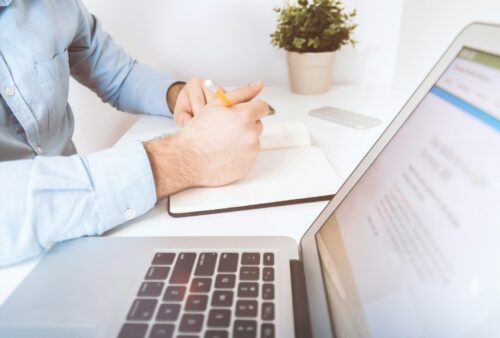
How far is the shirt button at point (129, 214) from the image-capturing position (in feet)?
1.41

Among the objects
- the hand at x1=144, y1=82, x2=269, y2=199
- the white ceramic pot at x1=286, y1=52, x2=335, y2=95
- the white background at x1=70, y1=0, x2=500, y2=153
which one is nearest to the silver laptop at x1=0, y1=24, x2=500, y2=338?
the hand at x1=144, y1=82, x2=269, y2=199

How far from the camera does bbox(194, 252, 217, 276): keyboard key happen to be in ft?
1.08

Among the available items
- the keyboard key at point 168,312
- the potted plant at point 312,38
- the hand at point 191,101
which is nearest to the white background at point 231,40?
the potted plant at point 312,38

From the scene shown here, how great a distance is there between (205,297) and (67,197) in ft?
0.70

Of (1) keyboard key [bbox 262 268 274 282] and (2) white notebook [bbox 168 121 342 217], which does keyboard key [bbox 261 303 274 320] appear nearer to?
(1) keyboard key [bbox 262 268 274 282]

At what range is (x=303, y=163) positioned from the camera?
21.0 inches

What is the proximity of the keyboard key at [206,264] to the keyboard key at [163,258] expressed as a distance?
28mm

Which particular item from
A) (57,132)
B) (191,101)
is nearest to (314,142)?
(191,101)

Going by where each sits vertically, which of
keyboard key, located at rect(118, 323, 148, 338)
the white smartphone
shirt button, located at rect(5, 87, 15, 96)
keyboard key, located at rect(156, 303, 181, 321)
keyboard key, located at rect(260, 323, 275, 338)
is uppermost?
shirt button, located at rect(5, 87, 15, 96)

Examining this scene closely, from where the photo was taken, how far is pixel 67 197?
0.41 meters

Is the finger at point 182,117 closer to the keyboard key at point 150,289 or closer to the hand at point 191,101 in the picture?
the hand at point 191,101

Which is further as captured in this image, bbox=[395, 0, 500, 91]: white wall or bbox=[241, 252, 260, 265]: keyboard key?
bbox=[395, 0, 500, 91]: white wall

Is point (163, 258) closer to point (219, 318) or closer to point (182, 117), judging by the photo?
point (219, 318)

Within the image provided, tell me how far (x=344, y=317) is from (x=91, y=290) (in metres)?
0.22
